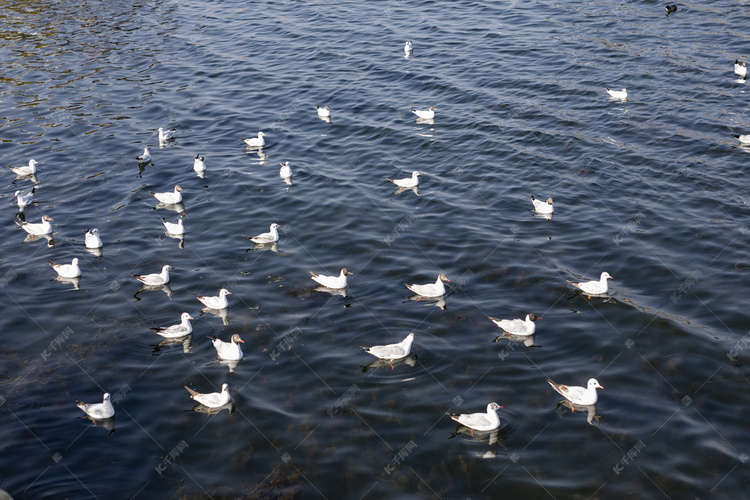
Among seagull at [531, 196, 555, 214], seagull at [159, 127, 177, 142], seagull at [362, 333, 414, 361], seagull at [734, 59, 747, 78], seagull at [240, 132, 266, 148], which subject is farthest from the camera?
seagull at [734, 59, 747, 78]

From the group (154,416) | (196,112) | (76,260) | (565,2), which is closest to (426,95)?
(196,112)

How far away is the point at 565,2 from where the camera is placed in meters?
44.3

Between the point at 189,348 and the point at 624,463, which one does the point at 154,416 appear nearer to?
the point at 189,348

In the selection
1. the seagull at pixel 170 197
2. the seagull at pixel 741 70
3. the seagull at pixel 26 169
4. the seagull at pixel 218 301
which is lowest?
the seagull at pixel 218 301

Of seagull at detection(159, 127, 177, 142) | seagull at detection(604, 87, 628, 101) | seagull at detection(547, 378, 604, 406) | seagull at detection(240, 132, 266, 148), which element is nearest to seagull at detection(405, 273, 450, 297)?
seagull at detection(547, 378, 604, 406)

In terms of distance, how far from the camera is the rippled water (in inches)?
591

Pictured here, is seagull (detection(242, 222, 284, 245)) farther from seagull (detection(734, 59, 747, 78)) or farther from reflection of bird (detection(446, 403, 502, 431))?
seagull (detection(734, 59, 747, 78))

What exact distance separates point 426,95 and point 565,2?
16.6 m

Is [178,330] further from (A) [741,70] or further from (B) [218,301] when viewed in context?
(A) [741,70]

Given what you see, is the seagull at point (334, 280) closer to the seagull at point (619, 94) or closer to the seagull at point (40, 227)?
the seagull at point (40, 227)

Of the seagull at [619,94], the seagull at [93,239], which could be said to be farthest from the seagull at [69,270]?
the seagull at [619,94]

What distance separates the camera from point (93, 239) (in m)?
23.0

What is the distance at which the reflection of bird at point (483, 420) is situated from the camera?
1530 centimetres

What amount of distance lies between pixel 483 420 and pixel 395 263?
7.87 m
